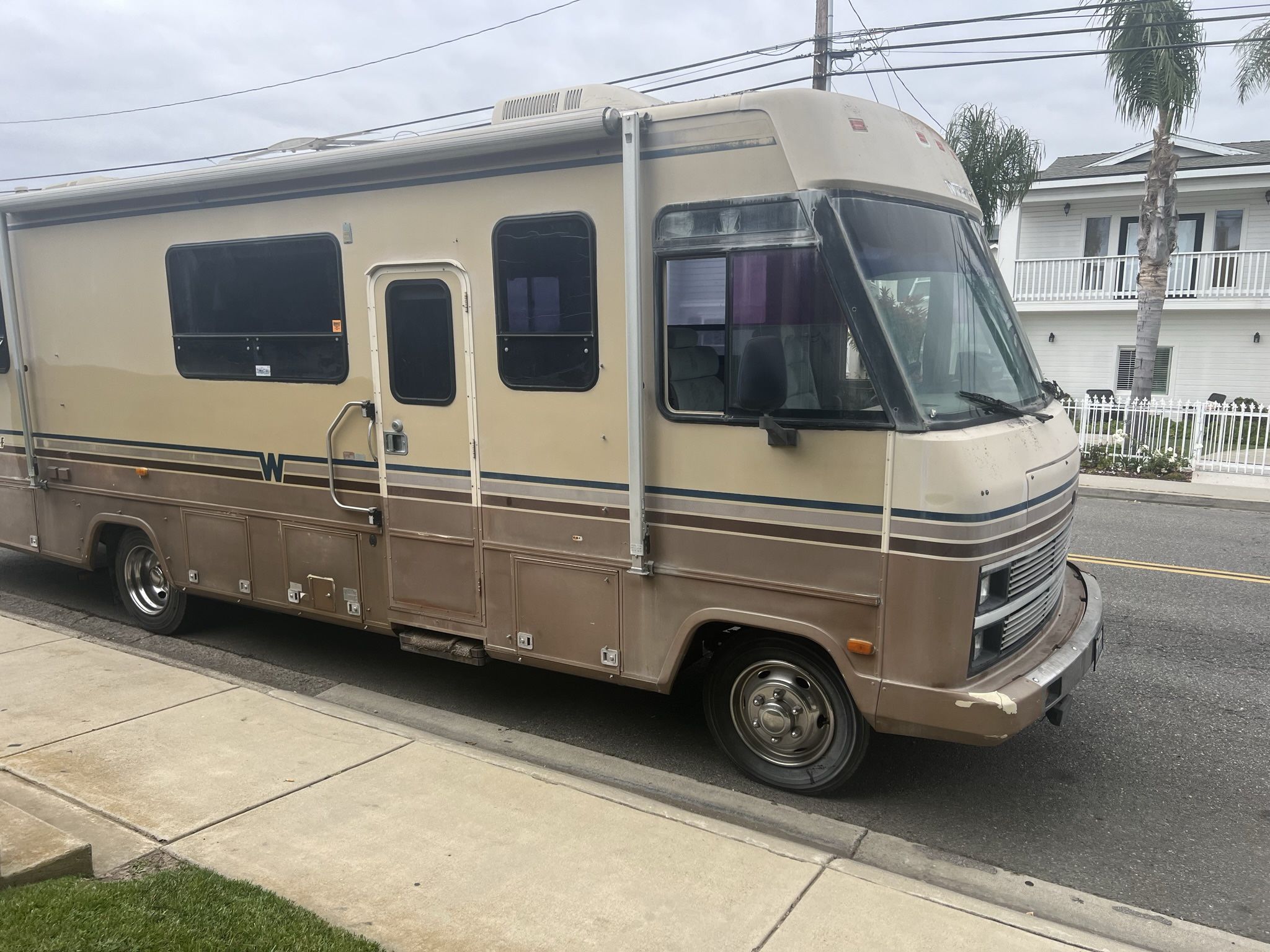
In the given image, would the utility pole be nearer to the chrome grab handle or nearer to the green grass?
the chrome grab handle

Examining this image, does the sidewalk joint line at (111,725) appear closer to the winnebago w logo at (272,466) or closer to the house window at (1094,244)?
the winnebago w logo at (272,466)

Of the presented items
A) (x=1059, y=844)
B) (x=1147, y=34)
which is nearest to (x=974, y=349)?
(x=1059, y=844)

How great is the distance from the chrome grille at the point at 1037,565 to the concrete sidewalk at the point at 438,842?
1282mm

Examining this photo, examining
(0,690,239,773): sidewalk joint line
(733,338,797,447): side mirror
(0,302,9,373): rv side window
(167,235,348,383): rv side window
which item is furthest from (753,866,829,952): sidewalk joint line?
(0,302,9,373): rv side window

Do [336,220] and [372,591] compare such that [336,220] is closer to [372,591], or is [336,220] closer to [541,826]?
[372,591]

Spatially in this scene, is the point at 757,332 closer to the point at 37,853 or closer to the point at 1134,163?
the point at 37,853

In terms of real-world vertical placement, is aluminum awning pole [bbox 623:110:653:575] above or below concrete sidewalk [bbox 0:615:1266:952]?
above

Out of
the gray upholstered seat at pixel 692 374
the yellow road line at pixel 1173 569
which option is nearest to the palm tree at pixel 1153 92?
the yellow road line at pixel 1173 569

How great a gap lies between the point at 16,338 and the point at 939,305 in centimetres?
663

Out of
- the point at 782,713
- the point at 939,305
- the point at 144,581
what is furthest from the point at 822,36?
the point at 782,713

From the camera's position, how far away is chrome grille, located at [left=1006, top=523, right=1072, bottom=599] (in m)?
4.05

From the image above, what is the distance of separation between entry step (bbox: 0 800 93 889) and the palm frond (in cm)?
1520

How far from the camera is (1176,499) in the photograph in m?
12.6

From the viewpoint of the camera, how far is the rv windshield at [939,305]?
155 inches
